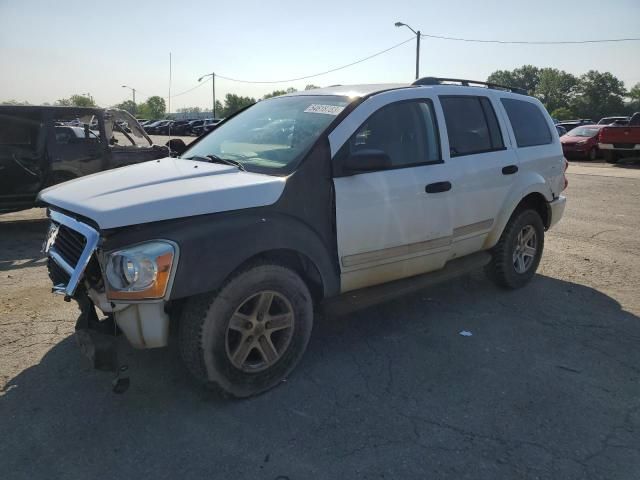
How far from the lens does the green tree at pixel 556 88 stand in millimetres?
101738

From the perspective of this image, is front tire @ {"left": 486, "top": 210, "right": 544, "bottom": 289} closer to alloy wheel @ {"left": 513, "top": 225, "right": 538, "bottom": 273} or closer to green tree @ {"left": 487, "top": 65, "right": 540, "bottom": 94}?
alloy wheel @ {"left": 513, "top": 225, "right": 538, "bottom": 273}

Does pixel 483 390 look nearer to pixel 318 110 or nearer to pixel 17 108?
pixel 318 110

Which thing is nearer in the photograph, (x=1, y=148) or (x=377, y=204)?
(x=377, y=204)

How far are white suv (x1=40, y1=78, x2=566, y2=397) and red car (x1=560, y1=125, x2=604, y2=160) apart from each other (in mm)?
18693

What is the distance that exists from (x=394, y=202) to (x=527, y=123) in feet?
7.68

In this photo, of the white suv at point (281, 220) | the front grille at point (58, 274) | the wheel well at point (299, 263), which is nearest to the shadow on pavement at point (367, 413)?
the white suv at point (281, 220)

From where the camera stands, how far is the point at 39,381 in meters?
3.21

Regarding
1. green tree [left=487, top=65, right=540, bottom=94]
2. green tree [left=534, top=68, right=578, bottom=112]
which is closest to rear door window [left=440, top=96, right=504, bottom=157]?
green tree [left=534, top=68, right=578, bottom=112]

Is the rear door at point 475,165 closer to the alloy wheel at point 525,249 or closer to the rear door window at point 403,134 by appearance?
the rear door window at point 403,134

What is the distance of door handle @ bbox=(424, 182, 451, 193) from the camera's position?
3790mm

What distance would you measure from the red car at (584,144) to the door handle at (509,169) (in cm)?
1849

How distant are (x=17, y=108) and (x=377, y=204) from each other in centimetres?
624

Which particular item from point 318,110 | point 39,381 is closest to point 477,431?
point 318,110

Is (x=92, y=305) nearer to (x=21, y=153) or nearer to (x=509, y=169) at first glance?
(x=509, y=169)
